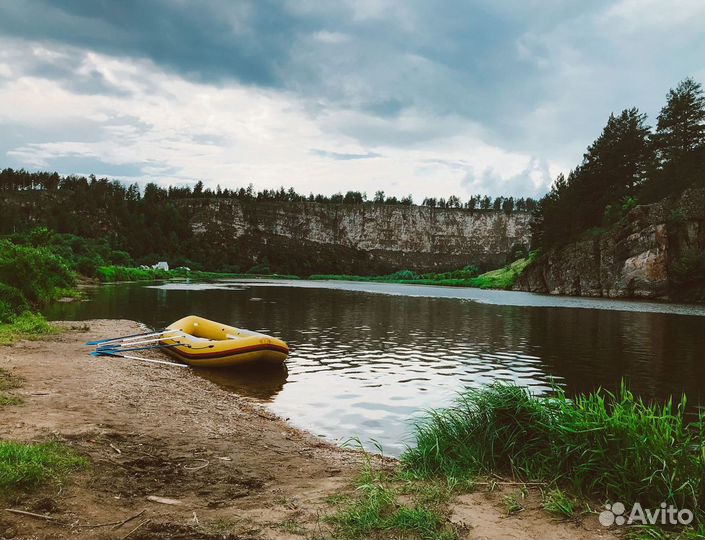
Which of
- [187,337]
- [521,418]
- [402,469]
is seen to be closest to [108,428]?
[402,469]

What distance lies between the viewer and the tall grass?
5.48m

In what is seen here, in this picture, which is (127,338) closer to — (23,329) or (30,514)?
(23,329)

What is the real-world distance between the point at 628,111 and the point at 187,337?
271ft

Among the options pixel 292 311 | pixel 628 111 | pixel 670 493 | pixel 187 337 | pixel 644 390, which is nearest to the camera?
pixel 670 493

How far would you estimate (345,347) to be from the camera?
2261 centimetres

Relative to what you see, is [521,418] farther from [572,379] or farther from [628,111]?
[628,111]

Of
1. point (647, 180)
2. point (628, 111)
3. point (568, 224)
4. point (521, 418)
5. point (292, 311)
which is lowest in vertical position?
point (292, 311)

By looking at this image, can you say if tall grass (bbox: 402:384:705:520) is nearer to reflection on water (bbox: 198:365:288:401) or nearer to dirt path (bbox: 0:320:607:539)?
dirt path (bbox: 0:320:607:539)

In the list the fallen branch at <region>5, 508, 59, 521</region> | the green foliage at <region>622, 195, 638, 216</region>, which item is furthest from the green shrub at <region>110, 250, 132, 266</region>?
the fallen branch at <region>5, 508, 59, 521</region>

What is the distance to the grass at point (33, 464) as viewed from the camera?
5590 millimetres

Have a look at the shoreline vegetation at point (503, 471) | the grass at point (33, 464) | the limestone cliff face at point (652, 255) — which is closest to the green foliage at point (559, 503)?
the shoreline vegetation at point (503, 471)

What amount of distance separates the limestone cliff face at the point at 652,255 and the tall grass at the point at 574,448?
196 ft

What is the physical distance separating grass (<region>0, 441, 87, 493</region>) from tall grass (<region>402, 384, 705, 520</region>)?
14.7 ft

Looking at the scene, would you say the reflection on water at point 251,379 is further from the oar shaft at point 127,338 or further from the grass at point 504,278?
the grass at point 504,278
